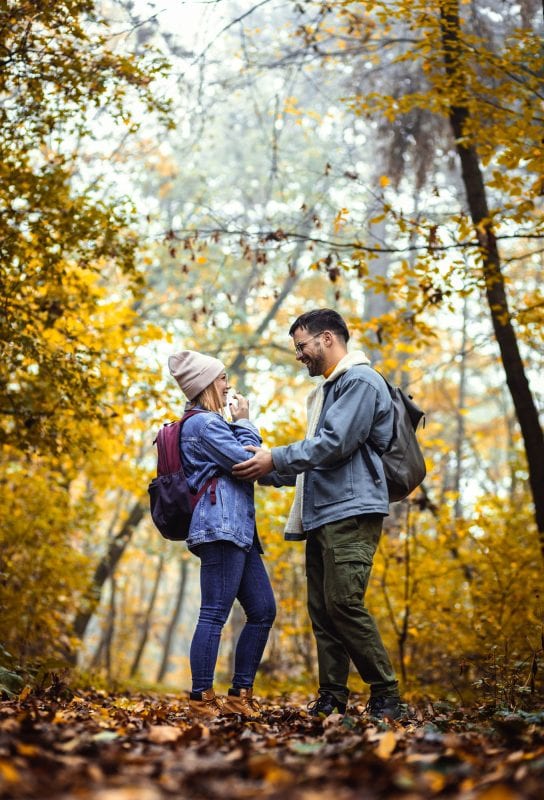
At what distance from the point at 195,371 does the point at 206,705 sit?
1776 mm

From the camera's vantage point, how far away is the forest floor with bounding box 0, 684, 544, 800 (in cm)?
194

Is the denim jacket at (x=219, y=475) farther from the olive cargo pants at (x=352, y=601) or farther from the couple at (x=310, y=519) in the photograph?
the olive cargo pants at (x=352, y=601)

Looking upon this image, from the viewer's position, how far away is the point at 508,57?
5758mm

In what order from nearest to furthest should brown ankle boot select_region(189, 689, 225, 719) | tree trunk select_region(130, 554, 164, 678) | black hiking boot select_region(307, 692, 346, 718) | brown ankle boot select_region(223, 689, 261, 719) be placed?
brown ankle boot select_region(189, 689, 225, 719)
brown ankle boot select_region(223, 689, 261, 719)
black hiking boot select_region(307, 692, 346, 718)
tree trunk select_region(130, 554, 164, 678)

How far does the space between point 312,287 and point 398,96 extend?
478 inches

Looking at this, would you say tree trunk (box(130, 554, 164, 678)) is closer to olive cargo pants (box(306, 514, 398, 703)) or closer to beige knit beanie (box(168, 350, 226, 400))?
olive cargo pants (box(306, 514, 398, 703))

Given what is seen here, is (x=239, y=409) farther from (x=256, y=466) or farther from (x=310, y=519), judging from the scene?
(x=310, y=519)

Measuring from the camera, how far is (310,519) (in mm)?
4133

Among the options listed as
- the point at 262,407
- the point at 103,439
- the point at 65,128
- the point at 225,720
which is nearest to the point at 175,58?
the point at 65,128

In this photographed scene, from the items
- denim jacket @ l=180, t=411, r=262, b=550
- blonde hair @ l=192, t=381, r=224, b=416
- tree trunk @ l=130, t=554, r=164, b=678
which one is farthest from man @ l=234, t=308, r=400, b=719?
tree trunk @ l=130, t=554, r=164, b=678

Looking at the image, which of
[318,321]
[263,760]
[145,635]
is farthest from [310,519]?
[145,635]

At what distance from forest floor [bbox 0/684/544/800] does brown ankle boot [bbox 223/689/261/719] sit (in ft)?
1.27

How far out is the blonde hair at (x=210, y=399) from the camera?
4.32m

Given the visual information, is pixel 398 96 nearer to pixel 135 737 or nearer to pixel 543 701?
pixel 543 701
